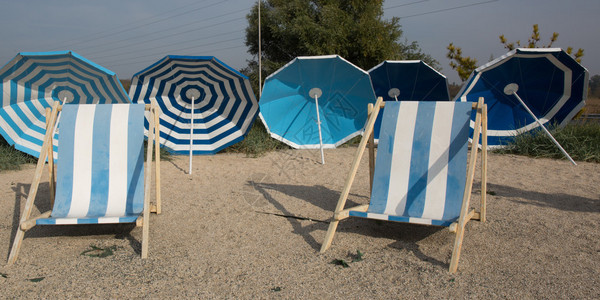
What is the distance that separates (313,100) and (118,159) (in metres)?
4.40

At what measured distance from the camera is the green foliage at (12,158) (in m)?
6.89

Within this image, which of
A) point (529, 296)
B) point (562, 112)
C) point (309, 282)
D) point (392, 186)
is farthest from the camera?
point (562, 112)

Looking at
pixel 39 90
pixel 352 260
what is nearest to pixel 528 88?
pixel 352 260

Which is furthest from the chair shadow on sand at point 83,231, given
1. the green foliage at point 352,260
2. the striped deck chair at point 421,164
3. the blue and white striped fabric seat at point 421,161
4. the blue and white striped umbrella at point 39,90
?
the blue and white striped umbrella at point 39,90

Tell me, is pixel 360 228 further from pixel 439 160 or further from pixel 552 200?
pixel 552 200

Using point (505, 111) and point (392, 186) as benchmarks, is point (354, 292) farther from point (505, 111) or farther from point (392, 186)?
point (505, 111)

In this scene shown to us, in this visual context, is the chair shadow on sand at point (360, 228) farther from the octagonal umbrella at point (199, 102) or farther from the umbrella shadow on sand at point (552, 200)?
the octagonal umbrella at point (199, 102)

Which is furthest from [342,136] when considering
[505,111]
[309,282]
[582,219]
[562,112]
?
[309,282]

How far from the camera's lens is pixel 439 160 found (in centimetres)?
402

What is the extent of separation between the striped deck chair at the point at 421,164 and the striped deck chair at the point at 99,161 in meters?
1.92

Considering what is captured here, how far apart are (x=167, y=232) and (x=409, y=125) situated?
2468 mm

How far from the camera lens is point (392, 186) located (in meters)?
4.08

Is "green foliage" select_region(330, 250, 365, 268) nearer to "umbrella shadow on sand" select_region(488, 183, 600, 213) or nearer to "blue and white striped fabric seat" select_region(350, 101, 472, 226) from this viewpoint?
"blue and white striped fabric seat" select_region(350, 101, 472, 226)

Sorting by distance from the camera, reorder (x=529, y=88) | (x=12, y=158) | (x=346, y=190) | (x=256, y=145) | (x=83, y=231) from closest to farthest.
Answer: (x=346, y=190), (x=83, y=231), (x=12, y=158), (x=529, y=88), (x=256, y=145)
